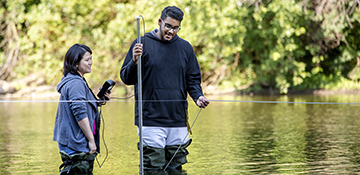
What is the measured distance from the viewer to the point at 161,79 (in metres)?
4.56

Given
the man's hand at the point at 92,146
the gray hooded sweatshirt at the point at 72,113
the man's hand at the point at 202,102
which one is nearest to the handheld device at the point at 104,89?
the gray hooded sweatshirt at the point at 72,113

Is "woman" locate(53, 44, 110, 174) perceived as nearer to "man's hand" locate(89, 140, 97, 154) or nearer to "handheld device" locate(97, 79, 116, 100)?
"man's hand" locate(89, 140, 97, 154)

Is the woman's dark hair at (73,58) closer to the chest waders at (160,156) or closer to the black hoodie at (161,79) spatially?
the black hoodie at (161,79)

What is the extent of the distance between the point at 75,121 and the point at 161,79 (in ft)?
2.86

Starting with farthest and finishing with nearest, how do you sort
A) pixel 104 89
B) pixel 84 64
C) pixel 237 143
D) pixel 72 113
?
pixel 237 143 → pixel 104 89 → pixel 84 64 → pixel 72 113

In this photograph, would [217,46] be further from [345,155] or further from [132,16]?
[345,155]

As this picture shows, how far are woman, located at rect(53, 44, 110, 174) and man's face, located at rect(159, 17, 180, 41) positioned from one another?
74 centimetres

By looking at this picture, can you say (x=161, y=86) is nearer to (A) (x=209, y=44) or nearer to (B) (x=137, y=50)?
(B) (x=137, y=50)

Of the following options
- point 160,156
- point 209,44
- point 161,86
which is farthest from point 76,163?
point 209,44

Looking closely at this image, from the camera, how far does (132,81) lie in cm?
465

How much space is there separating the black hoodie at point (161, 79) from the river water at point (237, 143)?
2.03 feet

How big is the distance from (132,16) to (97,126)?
14162mm

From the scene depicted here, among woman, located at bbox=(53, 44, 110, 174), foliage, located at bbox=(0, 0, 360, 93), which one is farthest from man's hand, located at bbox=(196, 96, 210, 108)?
foliage, located at bbox=(0, 0, 360, 93)

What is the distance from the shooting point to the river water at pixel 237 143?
20.4 ft
